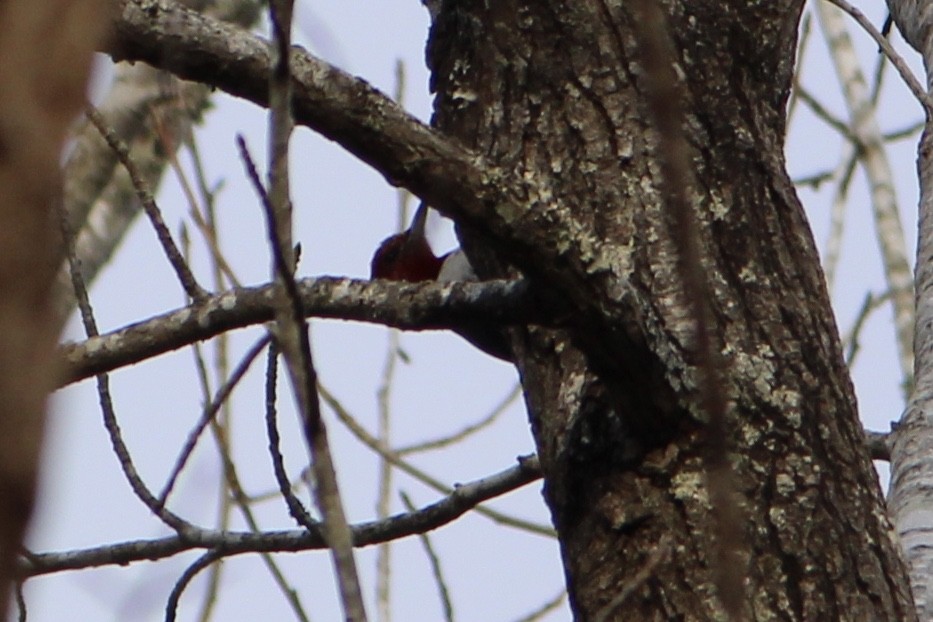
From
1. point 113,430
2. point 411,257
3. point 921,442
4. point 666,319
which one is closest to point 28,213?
point 666,319

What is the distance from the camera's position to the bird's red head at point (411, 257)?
4.57 meters

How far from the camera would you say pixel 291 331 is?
937 millimetres

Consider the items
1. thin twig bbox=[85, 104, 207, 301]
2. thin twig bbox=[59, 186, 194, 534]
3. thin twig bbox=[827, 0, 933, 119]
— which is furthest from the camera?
thin twig bbox=[827, 0, 933, 119]

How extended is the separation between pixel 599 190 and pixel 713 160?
13cm

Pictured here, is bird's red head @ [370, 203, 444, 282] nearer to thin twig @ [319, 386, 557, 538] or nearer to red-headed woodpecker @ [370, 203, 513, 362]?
red-headed woodpecker @ [370, 203, 513, 362]

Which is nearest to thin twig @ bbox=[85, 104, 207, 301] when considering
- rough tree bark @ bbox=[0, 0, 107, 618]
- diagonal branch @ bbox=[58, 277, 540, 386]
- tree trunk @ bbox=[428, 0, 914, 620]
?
diagonal branch @ bbox=[58, 277, 540, 386]

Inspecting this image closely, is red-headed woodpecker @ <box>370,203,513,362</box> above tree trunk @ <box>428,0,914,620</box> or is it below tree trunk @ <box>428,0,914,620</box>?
above

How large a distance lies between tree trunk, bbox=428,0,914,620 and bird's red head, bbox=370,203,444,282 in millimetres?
2751

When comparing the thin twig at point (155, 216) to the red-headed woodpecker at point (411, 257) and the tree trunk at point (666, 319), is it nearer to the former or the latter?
the tree trunk at point (666, 319)

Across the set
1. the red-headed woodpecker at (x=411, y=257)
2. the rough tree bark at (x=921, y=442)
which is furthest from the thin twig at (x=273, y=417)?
the red-headed woodpecker at (x=411, y=257)

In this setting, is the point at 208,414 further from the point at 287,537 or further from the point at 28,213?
the point at 28,213

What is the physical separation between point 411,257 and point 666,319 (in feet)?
10.0

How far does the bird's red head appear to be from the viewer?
457cm

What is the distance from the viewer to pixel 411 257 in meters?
4.59
